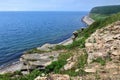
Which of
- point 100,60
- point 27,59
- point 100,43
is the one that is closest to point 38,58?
point 27,59

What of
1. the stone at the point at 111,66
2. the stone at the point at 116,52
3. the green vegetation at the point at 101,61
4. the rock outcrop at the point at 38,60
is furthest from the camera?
the rock outcrop at the point at 38,60

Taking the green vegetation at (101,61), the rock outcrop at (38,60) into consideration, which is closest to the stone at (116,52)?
the green vegetation at (101,61)

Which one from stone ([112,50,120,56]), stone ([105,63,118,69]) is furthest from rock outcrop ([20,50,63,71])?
stone ([105,63,118,69])

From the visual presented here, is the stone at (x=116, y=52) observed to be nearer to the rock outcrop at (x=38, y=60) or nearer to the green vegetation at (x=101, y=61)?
the green vegetation at (x=101, y=61)

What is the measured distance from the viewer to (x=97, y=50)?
106 ft

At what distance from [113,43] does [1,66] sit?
145ft

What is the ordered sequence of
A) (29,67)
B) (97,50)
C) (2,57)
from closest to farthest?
(97,50)
(29,67)
(2,57)

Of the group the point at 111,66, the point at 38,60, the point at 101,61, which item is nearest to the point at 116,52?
the point at 101,61

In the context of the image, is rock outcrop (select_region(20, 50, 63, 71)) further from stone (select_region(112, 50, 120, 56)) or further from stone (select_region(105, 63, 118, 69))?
stone (select_region(105, 63, 118, 69))

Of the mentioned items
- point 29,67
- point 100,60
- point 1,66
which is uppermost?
point 100,60

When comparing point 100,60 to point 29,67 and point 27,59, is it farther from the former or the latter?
point 27,59

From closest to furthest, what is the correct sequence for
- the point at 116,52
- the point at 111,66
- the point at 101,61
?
the point at 111,66 → the point at 101,61 → the point at 116,52

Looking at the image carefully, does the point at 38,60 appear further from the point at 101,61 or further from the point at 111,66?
the point at 111,66

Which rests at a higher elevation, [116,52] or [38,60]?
[116,52]
